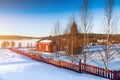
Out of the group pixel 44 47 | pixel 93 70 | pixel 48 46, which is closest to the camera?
pixel 93 70

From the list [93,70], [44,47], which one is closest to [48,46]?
[44,47]

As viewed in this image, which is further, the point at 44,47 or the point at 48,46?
the point at 44,47

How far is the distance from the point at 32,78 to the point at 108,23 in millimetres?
8202

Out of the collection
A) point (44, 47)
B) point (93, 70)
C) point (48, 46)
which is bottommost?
point (93, 70)

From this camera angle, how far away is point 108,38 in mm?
17016

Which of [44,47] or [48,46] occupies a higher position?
[48,46]

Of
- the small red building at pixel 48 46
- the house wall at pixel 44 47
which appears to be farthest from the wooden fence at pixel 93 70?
the house wall at pixel 44 47

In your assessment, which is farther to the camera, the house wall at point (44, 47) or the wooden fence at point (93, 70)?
the house wall at point (44, 47)

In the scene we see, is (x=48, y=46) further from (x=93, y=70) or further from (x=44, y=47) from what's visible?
(x=93, y=70)

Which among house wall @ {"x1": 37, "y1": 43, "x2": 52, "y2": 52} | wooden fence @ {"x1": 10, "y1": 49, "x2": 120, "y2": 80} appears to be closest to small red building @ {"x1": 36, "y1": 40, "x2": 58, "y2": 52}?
house wall @ {"x1": 37, "y1": 43, "x2": 52, "y2": 52}

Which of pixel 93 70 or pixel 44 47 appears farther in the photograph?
pixel 44 47

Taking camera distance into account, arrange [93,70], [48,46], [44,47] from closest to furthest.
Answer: [93,70], [48,46], [44,47]

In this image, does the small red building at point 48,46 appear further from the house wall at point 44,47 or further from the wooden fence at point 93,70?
the wooden fence at point 93,70

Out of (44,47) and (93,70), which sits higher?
(44,47)
